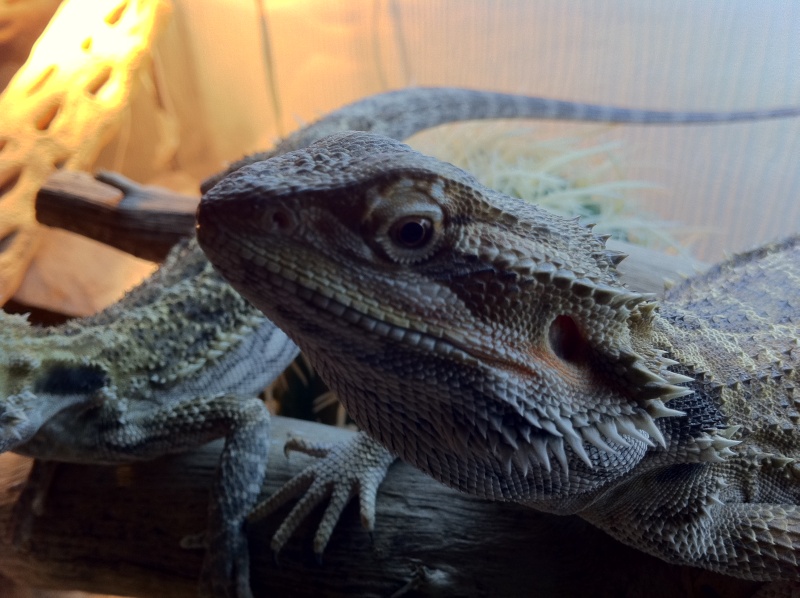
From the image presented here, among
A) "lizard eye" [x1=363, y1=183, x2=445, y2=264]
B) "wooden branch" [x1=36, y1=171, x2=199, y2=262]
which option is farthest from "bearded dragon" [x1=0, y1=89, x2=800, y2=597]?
"lizard eye" [x1=363, y1=183, x2=445, y2=264]

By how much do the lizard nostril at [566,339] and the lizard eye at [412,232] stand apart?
1.14 feet

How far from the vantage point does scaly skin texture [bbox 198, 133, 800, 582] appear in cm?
115

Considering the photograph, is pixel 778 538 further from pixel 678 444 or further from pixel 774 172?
pixel 774 172

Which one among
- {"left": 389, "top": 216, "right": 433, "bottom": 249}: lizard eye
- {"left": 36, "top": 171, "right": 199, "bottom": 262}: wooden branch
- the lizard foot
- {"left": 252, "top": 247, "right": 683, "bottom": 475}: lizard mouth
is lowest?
the lizard foot

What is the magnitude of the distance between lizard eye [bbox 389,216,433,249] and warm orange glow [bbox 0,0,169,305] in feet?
9.54

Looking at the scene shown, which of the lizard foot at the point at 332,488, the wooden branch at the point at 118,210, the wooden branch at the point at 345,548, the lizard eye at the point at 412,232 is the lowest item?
the wooden branch at the point at 345,548

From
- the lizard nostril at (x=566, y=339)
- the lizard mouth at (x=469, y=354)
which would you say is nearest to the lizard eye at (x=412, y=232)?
the lizard mouth at (x=469, y=354)

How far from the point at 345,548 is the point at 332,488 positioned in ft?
0.67

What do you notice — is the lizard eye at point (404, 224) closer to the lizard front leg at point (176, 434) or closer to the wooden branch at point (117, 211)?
the lizard front leg at point (176, 434)

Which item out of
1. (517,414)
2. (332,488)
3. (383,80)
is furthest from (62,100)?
(517,414)

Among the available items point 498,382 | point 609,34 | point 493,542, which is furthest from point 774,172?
point 498,382

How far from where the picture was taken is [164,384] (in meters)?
2.59

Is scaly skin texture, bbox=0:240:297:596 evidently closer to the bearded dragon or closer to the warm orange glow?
the bearded dragon

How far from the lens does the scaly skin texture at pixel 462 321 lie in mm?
1146
